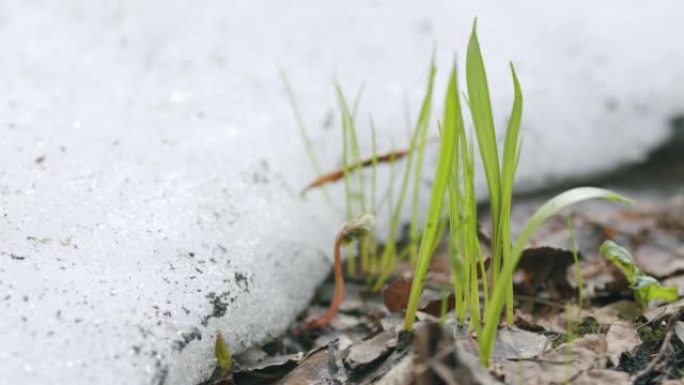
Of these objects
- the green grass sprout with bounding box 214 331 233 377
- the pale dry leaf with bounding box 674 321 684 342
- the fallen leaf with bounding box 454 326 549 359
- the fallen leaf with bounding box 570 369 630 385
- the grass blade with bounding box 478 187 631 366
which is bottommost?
the fallen leaf with bounding box 570 369 630 385

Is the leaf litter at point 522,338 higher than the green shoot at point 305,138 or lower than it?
lower

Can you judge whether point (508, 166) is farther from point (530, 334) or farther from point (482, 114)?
point (530, 334)

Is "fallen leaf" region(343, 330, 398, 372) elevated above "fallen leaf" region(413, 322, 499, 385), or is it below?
below

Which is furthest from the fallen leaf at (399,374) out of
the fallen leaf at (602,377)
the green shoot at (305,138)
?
the green shoot at (305,138)

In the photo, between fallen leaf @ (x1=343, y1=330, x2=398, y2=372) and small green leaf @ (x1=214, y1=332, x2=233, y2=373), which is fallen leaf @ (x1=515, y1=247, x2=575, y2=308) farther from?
small green leaf @ (x1=214, y1=332, x2=233, y2=373)

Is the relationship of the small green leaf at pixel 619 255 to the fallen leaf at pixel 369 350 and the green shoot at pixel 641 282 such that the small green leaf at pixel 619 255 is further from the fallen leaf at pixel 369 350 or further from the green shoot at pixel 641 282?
the fallen leaf at pixel 369 350

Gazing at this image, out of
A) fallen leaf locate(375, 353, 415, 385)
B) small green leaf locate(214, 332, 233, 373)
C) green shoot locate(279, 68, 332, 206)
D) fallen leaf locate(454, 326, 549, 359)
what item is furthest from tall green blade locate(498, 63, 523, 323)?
green shoot locate(279, 68, 332, 206)
